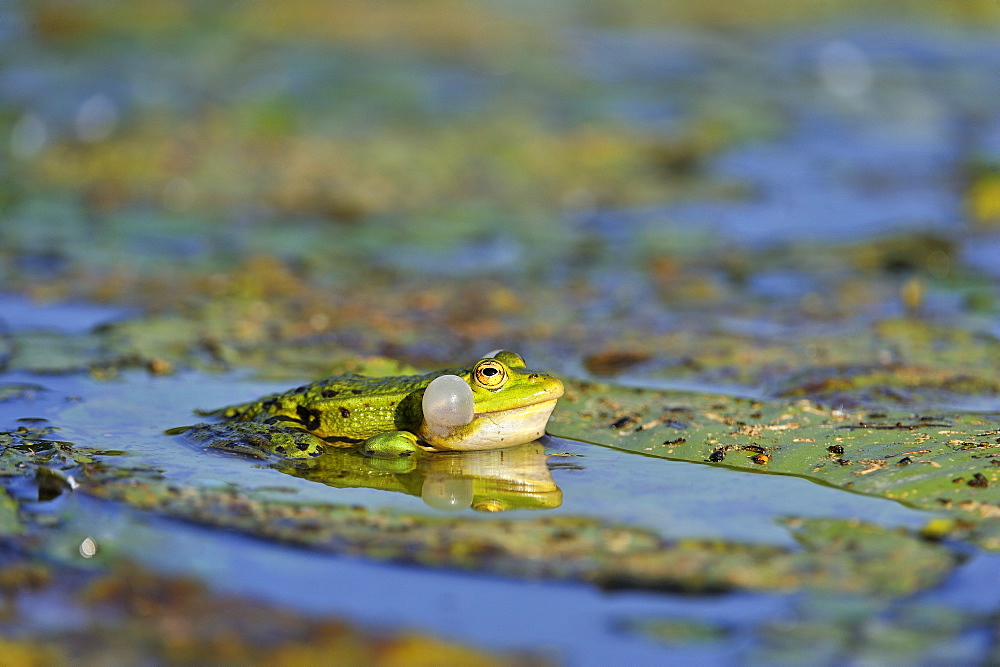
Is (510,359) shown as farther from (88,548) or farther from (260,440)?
(88,548)

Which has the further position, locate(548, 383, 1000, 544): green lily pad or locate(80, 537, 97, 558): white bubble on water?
locate(548, 383, 1000, 544): green lily pad

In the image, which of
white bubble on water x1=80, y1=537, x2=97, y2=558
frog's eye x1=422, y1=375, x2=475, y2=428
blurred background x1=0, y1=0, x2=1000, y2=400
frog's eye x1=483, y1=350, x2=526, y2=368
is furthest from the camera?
blurred background x1=0, y1=0, x2=1000, y2=400

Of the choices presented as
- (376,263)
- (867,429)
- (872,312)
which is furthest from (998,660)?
(376,263)

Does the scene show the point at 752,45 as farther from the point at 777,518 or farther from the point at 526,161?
the point at 777,518

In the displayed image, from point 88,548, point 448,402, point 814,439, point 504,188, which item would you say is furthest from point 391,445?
point 504,188

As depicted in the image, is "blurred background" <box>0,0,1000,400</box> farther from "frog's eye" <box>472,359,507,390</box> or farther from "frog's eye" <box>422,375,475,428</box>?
"frog's eye" <box>422,375,475,428</box>

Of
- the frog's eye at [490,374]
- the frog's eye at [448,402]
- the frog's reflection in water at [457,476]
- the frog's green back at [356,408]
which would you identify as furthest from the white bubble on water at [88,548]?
the frog's eye at [490,374]

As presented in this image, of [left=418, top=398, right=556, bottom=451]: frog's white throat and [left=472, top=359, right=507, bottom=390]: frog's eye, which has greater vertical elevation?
[left=472, top=359, right=507, bottom=390]: frog's eye

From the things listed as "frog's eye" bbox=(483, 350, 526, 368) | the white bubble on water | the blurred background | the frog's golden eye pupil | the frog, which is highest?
the blurred background

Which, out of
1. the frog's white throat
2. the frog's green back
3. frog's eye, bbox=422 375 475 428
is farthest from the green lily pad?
the frog's green back
